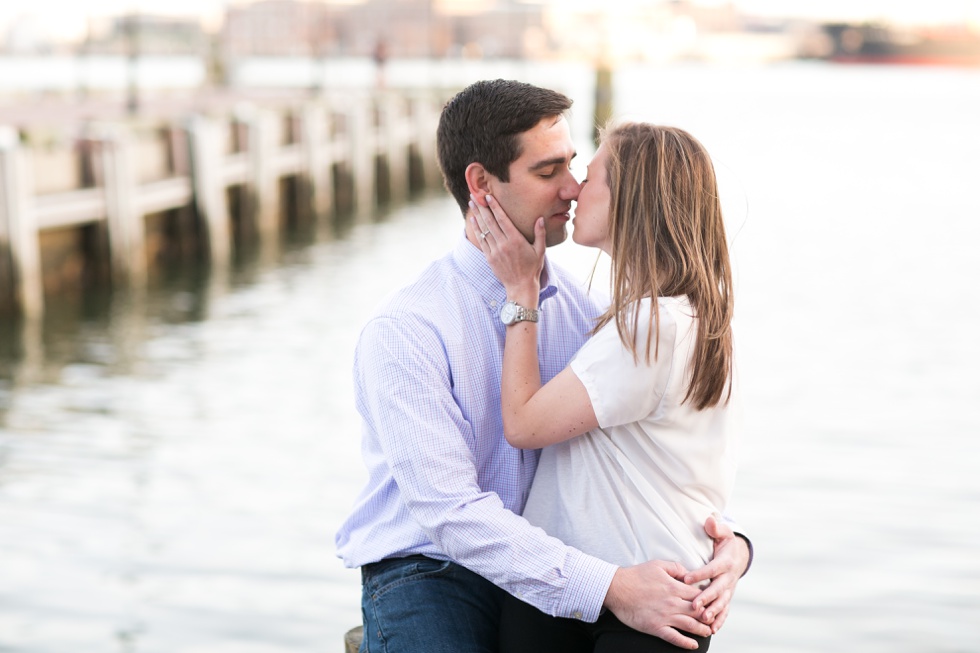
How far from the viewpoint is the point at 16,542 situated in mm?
6086

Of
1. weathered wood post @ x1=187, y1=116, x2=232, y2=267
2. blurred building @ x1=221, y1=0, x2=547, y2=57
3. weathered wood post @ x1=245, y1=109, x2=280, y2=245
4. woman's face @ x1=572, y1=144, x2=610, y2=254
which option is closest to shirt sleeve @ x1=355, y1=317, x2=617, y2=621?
woman's face @ x1=572, y1=144, x2=610, y2=254

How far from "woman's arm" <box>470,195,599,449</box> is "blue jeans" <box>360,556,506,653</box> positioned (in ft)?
1.16

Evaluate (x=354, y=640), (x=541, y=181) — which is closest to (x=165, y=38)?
(x=354, y=640)

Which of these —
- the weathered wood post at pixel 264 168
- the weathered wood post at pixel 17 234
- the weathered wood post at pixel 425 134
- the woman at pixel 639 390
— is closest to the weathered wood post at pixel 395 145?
the weathered wood post at pixel 425 134

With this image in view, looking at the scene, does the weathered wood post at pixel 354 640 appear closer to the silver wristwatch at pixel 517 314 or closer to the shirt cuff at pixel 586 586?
the shirt cuff at pixel 586 586

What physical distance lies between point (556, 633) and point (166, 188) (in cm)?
1329

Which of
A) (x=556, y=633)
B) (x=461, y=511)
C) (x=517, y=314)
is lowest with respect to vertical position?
(x=556, y=633)

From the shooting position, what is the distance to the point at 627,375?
93.4 inches

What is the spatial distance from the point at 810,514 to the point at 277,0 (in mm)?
60393

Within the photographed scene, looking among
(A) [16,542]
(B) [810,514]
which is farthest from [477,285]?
(B) [810,514]

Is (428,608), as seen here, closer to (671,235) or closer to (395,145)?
(671,235)

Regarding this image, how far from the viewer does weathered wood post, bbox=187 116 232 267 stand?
15.6 meters

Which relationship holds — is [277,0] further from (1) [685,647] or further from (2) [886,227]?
(1) [685,647]

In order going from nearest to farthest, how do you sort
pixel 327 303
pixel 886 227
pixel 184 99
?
pixel 327 303 → pixel 886 227 → pixel 184 99
